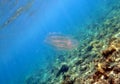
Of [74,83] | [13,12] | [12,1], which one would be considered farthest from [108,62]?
[13,12]

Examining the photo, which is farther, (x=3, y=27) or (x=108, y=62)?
(x=3, y=27)

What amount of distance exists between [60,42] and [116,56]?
338 inches

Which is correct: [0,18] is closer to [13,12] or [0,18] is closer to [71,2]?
[13,12]

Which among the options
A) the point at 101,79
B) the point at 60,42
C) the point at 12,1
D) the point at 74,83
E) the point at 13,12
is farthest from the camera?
the point at 13,12

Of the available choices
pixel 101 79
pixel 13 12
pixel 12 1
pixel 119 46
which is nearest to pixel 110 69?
pixel 101 79

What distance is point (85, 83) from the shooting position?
707 cm

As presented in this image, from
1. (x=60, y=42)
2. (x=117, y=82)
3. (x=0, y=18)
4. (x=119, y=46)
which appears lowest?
(x=117, y=82)

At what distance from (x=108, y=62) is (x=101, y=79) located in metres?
0.92

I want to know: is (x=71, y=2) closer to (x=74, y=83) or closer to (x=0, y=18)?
(x=0, y=18)

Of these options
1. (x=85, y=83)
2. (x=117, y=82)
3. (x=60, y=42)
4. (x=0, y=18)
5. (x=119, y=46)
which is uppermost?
(x=0, y=18)

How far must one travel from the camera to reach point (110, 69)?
245 inches

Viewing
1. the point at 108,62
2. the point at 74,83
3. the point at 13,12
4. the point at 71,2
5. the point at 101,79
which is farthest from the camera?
the point at 71,2

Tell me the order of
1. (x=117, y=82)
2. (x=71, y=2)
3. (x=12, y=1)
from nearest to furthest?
1. (x=117, y=82)
2. (x=12, y=1)
3. (x=71, y=2)

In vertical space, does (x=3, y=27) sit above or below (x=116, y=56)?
above
